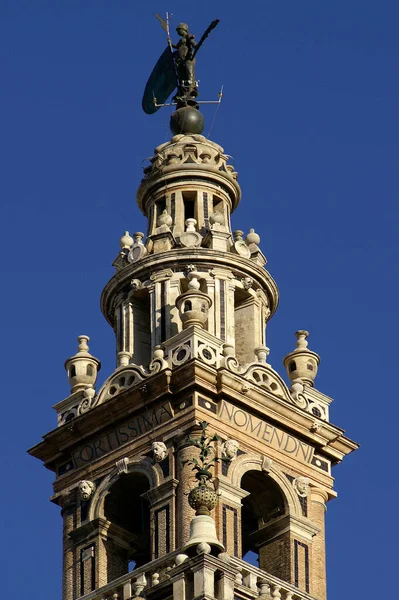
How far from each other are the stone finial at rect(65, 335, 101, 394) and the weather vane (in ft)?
24.2

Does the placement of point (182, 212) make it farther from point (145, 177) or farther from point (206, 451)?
point (206, 451)

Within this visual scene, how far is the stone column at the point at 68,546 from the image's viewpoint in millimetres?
70750

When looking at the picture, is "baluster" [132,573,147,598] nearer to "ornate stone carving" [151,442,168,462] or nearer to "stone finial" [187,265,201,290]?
"ornate stone carving" [151,442,168,462]

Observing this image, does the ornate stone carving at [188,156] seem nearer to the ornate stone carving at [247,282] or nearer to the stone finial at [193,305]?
the ornate stone carving at [247,282]

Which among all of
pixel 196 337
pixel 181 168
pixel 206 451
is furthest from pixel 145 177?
pixel 206 451

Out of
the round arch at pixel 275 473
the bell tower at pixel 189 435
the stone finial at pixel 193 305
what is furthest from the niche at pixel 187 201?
the round arch at pixel 275 473

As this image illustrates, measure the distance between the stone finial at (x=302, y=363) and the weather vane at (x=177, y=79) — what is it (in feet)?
24.4

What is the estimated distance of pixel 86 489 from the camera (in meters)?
71.6

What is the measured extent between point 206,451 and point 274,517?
16.9 feet

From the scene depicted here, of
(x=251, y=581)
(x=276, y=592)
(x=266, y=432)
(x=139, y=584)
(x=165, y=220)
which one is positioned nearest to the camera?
(x=251, y=581)

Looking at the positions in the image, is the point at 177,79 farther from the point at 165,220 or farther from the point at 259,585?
the point at 259,585

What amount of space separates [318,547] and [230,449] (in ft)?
10.2

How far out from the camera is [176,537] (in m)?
68.8

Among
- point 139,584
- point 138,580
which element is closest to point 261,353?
point 138,580
